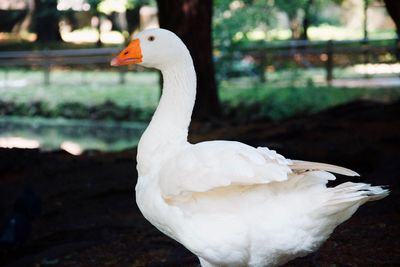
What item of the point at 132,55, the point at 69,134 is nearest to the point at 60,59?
the point at 69,134

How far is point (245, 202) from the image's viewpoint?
3.18m

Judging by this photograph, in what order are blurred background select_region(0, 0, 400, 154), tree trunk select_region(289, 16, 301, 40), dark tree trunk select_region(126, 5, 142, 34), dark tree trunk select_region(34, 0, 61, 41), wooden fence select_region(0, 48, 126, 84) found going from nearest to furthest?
blurred background select_region(0, 0, 400, 154) < wooden fence select_region(0, 48, 126, 84) < dark tree trunk select_region(126, 5, 142, 34) < tree trunk select_region(289, 16, 301, 40) < dark tree trunk select_region(34, 0, 61, 41)

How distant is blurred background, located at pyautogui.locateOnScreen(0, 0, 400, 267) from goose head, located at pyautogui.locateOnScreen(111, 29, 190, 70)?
1491 millimetres

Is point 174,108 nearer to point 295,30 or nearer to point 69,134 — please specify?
point 69,134

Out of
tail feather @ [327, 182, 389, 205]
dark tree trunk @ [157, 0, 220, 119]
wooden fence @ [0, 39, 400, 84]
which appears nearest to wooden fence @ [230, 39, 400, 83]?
wooden fence @ [0, 39, 400, 84]

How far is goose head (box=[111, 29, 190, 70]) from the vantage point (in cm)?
362

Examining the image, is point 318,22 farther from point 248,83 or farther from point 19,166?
point 19,166

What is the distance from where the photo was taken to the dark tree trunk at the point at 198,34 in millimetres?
9883

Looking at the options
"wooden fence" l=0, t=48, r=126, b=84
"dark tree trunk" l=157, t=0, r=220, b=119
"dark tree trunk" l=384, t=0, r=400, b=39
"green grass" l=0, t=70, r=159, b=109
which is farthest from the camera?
"wooden fence" l=0, t=48, r=126, b=84

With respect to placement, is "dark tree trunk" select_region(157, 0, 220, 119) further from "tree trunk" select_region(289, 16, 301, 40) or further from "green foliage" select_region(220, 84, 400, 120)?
"tree trunk" select_region(289, 16, 301, 40)

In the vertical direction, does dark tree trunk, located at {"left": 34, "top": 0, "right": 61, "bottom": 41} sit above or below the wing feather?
below

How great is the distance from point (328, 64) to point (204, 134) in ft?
27.8

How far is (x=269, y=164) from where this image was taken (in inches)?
119

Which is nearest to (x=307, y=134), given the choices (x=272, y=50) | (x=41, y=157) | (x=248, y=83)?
(x=41, y=157)
